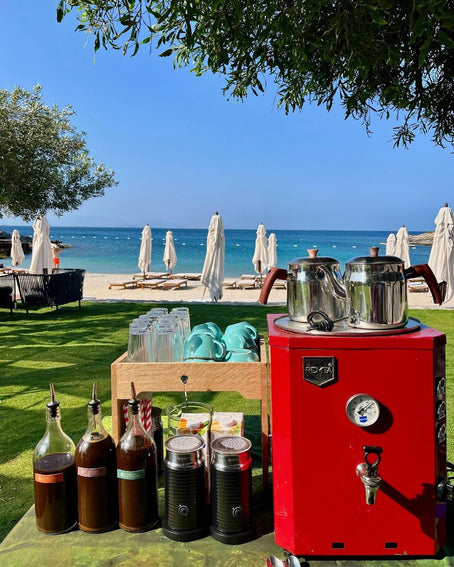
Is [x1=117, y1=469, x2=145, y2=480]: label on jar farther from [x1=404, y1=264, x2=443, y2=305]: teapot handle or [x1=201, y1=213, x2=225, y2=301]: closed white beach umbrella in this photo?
[x1=201, y1=213, x2=225, y2=301]: closed white beach umbrella

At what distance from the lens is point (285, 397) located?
1435 millimetres

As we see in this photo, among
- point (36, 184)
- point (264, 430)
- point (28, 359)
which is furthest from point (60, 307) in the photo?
point (264, 430)

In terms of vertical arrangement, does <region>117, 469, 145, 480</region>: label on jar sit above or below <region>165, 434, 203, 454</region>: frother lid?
below

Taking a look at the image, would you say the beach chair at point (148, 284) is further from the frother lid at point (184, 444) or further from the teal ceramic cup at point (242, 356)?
the frother lid at point (184, 444)

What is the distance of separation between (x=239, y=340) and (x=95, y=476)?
0.87 m

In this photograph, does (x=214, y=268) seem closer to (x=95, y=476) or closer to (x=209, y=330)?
(x=209, y=330)

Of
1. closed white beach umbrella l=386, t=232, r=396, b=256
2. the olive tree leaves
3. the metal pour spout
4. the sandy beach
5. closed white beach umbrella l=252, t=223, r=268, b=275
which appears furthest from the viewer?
closed white beach umbrella l=252, t=223, r=268, b=275

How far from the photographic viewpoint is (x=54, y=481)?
163cm

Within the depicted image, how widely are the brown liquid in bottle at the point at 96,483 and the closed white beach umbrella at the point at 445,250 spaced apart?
10.3 metres

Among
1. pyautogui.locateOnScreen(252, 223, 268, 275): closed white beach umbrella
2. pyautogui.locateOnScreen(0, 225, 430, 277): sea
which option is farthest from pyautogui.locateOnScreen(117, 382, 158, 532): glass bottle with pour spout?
pyautogui.locateOnScreen(252, 223, 268, 275): closed white beach umbrella

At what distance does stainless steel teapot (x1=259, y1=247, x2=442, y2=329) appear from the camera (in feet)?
4.87

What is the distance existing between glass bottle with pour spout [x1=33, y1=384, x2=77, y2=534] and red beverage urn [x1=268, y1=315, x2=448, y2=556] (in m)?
0.76

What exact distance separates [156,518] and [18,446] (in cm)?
247

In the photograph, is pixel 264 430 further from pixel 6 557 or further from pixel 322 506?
pixel 6 557
